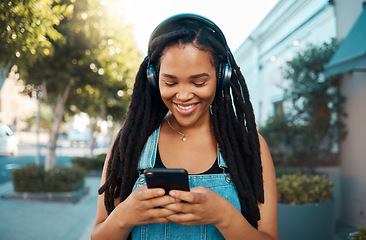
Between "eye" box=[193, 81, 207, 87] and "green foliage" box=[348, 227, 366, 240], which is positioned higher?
"eye" box=[193, 81, 207, 87]

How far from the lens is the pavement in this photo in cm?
500

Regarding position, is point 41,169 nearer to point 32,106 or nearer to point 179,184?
point 179,184

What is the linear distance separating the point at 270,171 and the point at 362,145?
4205mm

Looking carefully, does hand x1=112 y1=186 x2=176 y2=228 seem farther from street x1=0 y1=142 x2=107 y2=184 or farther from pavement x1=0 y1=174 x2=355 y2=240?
street x1=0 y1=142 x2=107 y2=184

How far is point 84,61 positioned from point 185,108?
6291mm

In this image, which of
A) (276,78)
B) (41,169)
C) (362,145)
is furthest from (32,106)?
(362,145)

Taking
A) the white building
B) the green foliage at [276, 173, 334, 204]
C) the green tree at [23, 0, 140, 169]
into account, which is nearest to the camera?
the green foliage at [276, 173, 334, 204]

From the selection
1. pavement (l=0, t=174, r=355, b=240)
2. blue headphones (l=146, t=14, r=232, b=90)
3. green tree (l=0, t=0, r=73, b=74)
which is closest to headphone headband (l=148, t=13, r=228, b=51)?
blue headphones (l=146, t=14, r=232, b=90)

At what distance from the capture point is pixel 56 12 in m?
3.60

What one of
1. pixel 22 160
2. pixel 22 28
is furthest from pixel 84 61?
pixel 22 160

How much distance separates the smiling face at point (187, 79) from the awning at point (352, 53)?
2904 mm

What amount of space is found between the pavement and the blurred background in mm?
20

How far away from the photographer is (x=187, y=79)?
1194 mm

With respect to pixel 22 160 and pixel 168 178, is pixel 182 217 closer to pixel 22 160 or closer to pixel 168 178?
pixel 168 178
